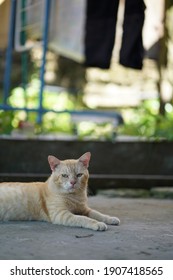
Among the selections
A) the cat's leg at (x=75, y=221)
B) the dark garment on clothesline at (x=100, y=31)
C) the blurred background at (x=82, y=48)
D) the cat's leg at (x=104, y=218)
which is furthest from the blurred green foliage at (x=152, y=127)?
the cat's leg at (x=75, y=221)

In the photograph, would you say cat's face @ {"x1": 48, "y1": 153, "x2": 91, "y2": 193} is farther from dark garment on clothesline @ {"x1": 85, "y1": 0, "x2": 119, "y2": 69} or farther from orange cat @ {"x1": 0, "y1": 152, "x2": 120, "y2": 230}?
dark garment on clothesline @ {"x1": 85, "y1": 0, "x2": 119, "y2": 69}

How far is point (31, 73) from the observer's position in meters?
11.5

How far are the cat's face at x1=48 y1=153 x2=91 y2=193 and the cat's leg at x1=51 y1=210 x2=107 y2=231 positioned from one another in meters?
0.20

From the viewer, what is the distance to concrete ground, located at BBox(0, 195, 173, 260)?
4121 mm

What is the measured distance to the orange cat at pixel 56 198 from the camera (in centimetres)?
507

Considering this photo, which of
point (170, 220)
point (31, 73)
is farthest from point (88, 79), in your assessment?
point (170, 220)

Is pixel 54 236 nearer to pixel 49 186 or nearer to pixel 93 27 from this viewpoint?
pixel 49 186

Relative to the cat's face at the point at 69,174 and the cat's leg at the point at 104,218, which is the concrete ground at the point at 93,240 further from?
the cat's face at the point at 69,174

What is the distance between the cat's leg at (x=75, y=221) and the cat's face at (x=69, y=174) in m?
0.20

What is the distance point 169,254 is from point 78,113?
3580 mm

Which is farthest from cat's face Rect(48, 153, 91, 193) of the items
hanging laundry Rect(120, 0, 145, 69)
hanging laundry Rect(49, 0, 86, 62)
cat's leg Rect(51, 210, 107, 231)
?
hanging laundry Rect(49, 0, 86, 62)

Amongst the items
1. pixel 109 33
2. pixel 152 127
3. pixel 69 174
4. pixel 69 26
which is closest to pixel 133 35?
pixel 109 33

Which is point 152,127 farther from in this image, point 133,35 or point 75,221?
point 75,221

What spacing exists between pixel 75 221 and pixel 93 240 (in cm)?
45
